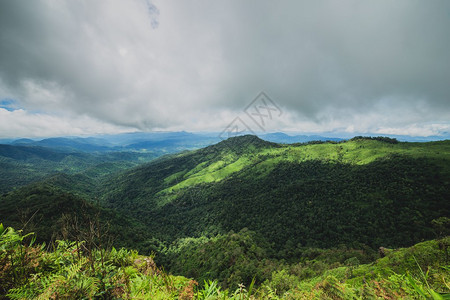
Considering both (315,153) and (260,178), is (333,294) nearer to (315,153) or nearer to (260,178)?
(260,178)

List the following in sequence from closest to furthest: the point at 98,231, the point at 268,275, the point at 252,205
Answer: the point at 98,231 → the point at 268,275 → the point at 252,205

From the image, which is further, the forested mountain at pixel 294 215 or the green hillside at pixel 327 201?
the green hillside at pixel 327 201

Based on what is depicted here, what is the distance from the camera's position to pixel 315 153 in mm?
182375

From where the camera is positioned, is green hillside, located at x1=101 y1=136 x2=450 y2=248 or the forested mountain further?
green hillside, located at x1=101 y1=136 x2=450 y2=248

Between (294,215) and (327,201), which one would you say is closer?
(294,215)

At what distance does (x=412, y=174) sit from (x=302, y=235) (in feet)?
256

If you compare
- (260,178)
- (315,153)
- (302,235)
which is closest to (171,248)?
(302,235)

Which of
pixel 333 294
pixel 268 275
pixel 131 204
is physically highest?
pixel 333 294

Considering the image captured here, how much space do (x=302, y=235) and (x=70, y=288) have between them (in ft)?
352

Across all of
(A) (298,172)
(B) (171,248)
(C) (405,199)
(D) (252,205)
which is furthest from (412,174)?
(B) (171,248)

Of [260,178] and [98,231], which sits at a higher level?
[98,231]

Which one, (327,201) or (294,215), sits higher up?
(327,201)

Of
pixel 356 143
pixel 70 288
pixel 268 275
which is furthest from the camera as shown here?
pixel 356 143

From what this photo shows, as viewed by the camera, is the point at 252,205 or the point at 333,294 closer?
the point at 333,294
